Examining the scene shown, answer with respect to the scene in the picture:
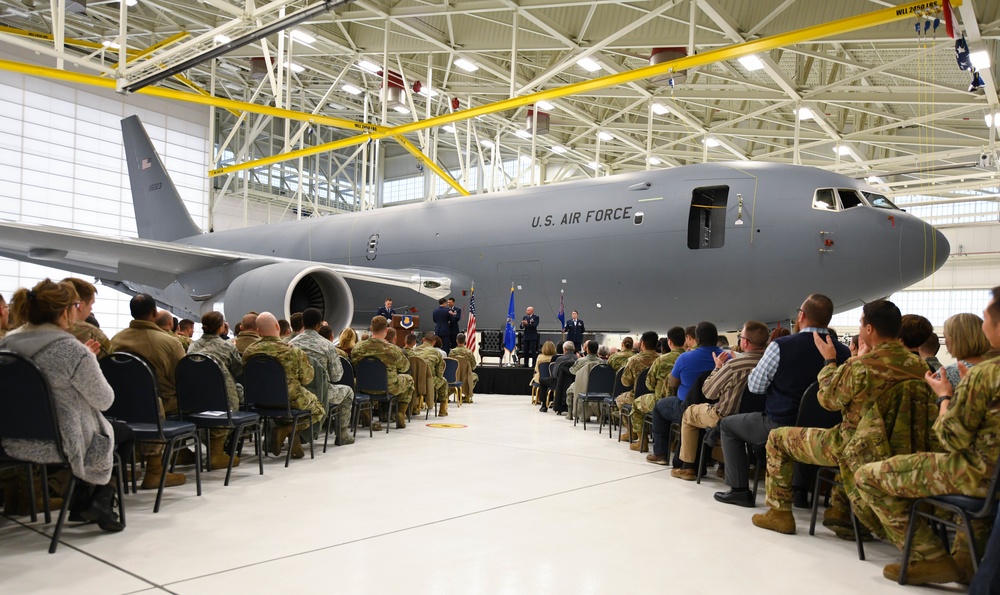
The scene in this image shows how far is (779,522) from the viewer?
378 cm

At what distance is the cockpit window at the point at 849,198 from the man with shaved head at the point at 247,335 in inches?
267

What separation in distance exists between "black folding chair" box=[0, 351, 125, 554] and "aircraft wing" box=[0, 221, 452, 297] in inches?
269

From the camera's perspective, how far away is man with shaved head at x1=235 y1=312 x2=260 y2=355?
591 cm

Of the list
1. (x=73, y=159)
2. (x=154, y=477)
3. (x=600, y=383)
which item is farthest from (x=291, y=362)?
(x=73, y=159)

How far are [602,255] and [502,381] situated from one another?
3.92 m

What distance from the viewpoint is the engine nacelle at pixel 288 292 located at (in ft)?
32.0

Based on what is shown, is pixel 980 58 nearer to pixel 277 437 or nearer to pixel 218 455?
pixel 277 437

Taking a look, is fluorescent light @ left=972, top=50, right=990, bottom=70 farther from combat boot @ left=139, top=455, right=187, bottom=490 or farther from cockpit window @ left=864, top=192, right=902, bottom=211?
combat boot @ left=139, top=455, right=187, bottom=490

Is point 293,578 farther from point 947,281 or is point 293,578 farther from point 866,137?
point 947,281

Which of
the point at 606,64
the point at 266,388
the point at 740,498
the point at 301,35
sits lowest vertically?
the point at 740,498

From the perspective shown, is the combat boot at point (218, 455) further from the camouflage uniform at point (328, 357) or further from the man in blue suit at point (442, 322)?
the man in blue suit at point (442, 322)

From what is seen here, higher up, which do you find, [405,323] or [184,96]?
[184,96]

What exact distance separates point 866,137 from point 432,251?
14.9m

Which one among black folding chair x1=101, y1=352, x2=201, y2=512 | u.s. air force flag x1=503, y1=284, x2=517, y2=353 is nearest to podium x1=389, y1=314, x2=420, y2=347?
u.s. air force flag x1=503, y1=284, x2=517, y2=353
